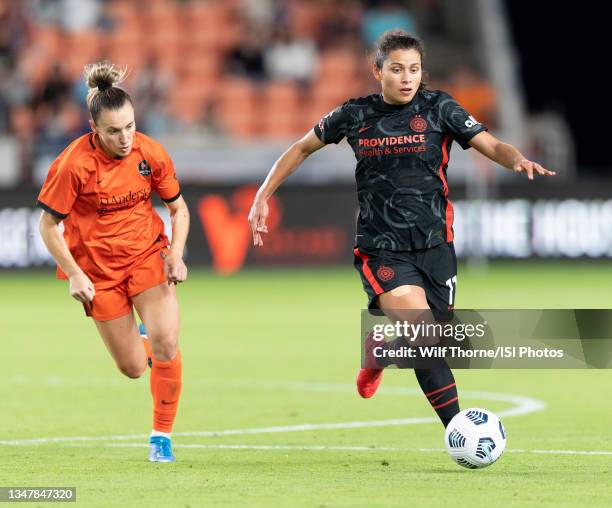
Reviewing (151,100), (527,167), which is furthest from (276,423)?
(151,100)

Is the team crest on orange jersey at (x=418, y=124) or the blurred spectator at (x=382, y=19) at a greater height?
the blurred spectator at (x=382, y=19)

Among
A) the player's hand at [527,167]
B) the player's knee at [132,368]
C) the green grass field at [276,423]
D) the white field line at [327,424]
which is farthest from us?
the white field line at [327,424]

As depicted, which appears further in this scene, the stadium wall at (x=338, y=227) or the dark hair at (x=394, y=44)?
the stadium wall at (x=338, y=227)

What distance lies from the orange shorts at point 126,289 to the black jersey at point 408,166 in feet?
3.67

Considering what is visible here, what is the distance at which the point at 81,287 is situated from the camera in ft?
24.1

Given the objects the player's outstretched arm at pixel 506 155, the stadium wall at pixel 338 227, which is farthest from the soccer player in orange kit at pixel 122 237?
the stadium wall at pixel 338 227

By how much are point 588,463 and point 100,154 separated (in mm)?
2984

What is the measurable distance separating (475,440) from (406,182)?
1396 mm

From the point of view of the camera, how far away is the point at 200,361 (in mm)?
12906

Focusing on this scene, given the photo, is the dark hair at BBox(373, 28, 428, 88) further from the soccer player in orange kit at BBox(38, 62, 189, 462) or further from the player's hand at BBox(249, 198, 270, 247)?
the soccer player in orange kit at BBox(38, 62, 189, 462)

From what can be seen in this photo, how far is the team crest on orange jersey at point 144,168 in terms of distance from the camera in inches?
303

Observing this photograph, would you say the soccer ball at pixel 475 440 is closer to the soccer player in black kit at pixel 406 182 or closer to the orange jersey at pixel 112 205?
the soccer player in black kit at pixel 406 182

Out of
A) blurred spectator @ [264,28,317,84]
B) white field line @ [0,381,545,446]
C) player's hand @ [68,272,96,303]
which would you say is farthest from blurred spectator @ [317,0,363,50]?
player's hand @ [68,272,96,303]

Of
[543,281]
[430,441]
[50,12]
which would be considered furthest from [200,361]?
[50,12]
